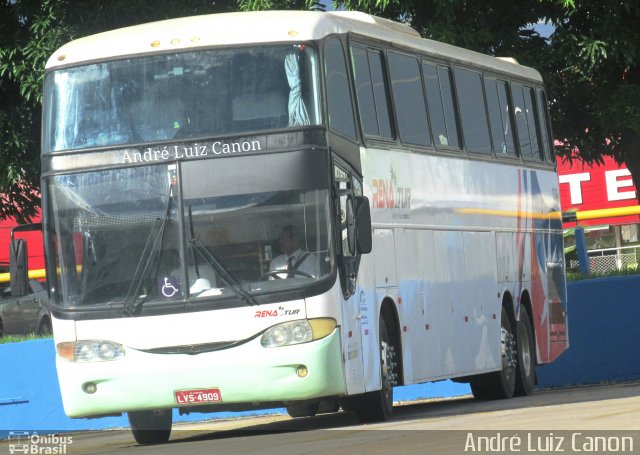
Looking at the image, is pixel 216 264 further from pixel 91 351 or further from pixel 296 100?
pixel 296 100

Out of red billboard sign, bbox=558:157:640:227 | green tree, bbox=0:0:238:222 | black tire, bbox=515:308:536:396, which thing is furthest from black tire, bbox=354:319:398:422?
red billboard sign, bbox=558:157:640:227

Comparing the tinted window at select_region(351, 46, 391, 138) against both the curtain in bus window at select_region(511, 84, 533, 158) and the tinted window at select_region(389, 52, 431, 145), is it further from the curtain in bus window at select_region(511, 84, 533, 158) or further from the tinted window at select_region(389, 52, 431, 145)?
the curtain in bus window at select_region(511, 84, 533, 158)

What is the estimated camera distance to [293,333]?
14023 millimetres

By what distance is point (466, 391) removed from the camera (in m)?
22.6

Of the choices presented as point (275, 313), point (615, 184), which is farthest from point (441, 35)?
point (615, 184)

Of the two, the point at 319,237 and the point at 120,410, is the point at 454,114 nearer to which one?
the point at 319,237

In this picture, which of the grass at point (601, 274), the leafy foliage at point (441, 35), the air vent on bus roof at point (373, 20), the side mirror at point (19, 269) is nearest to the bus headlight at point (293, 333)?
the side mirror at point (19, 269)

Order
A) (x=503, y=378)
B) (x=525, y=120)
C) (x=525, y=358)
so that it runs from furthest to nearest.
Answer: (x=525, y=120)
(x=525, y=358)
(x=503, y=378)

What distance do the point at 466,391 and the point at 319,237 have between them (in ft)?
29.3

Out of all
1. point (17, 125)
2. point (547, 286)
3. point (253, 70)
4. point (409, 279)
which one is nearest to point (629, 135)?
point (547, 286)

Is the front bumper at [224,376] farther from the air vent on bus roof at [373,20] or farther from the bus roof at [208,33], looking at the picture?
the air vent on bus roof at [373,20]

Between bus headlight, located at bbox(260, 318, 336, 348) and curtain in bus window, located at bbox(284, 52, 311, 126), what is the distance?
5.73ft

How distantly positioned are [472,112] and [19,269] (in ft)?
22.3

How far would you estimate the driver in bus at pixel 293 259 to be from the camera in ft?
46.4
